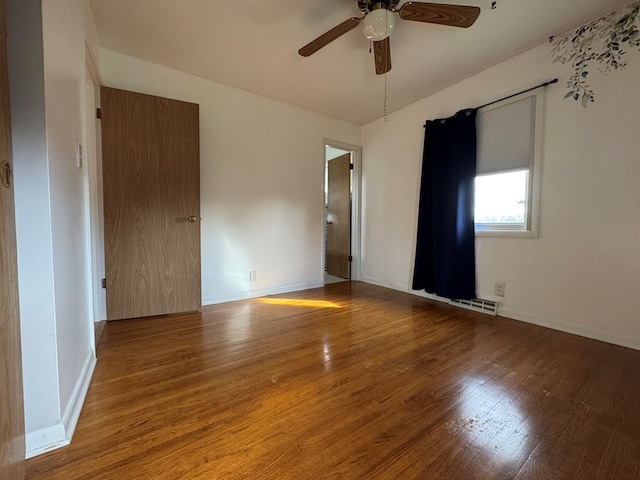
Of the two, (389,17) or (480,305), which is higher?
(389,17)

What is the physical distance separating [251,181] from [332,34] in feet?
5.69

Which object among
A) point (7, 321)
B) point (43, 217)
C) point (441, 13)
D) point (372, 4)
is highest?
point (372, 4)

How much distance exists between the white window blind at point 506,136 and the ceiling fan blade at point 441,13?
1.18m

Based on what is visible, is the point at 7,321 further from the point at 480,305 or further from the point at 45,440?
the point at 480,305

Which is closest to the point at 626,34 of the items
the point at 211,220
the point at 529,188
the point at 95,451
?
the point at 529,188

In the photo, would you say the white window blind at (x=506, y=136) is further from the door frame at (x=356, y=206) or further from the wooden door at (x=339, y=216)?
the wooden door at (x=339, y=216)

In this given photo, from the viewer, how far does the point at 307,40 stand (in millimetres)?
2170

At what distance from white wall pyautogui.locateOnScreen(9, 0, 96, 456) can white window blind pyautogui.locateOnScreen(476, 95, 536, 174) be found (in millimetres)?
3107

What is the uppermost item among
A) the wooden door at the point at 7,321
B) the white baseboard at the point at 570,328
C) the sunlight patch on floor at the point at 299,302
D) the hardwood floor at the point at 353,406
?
the wooden door at the point at 7,321

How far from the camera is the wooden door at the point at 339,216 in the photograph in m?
4.10

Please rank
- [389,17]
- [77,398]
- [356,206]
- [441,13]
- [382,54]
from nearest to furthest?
[77,398] → [441,13] → [389,17] → [382,54] → [356,206]

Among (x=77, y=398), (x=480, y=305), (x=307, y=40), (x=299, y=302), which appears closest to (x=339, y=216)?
(x=299, y=302)

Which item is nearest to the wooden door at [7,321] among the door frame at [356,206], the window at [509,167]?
the window at [509,167]

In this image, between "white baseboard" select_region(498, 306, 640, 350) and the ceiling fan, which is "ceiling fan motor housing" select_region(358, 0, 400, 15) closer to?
the ceiling fan
